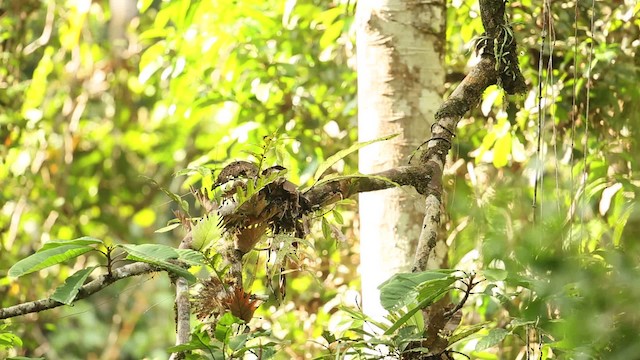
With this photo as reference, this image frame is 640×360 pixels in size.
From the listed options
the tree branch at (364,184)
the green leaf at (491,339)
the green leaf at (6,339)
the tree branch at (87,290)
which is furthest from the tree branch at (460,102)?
the green leaf at (6,339)

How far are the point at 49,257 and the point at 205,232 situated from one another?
0.68 feet

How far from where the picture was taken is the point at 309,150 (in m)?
Answer: 2.71

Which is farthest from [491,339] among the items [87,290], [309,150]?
[309,150]

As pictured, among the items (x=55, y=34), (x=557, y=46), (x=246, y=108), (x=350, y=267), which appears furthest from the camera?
(x=55, y=34)

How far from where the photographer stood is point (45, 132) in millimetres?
4223

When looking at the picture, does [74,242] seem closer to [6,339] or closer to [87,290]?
[87,290]

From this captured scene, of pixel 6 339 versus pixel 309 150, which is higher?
pixel 6 339

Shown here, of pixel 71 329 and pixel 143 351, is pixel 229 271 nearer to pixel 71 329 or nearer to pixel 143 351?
pixel 143 351

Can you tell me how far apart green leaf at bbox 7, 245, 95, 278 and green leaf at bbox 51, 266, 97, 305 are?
0.09 feet

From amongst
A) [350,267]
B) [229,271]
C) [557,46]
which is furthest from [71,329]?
[229,271]

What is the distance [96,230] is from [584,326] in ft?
14.8

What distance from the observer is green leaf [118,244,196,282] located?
1072 millimetres

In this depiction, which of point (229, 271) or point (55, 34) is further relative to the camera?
point (55, 34)

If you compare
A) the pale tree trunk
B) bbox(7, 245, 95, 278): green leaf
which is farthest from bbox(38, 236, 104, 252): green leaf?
the pale tree trunk
